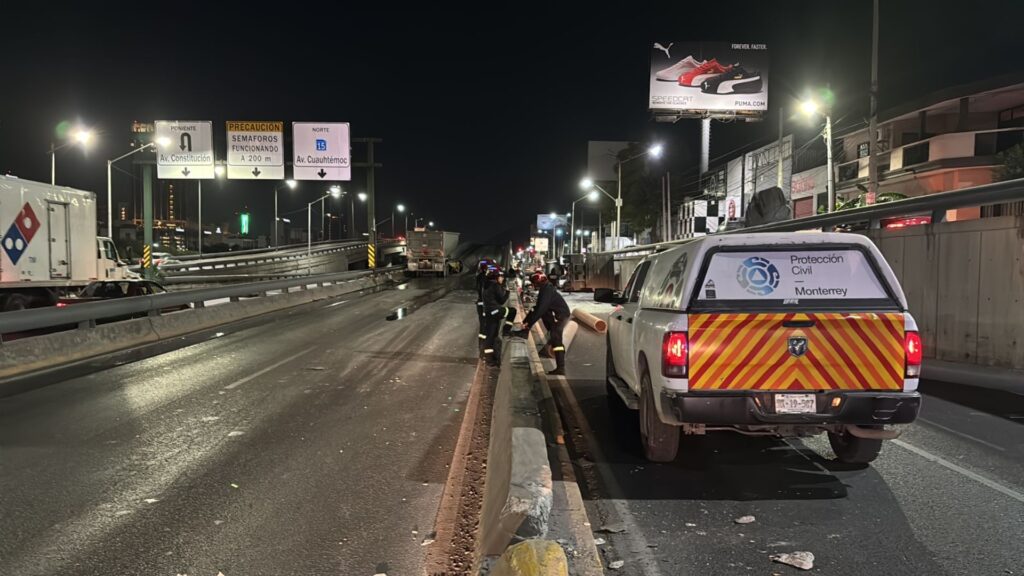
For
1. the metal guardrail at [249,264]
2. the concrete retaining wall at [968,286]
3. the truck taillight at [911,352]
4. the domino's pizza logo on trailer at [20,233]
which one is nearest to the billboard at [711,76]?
the metal guardrail at [249,264]

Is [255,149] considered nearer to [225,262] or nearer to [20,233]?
[20,233]

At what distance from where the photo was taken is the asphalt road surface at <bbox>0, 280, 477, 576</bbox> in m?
3.91

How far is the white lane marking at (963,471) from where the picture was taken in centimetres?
479

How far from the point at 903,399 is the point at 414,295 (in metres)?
25.8

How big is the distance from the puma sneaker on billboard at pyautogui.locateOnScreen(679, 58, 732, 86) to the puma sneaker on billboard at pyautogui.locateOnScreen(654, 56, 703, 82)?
9.1 inches

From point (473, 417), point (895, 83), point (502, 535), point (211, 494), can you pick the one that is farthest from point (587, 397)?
point (895, 83)

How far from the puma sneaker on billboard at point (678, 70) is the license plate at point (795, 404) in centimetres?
4481

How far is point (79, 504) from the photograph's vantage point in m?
4.63

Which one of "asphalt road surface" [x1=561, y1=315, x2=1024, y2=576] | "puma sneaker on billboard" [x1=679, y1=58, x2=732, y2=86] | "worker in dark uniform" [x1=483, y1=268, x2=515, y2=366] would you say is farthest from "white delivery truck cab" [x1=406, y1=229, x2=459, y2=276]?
"asphalt road surface" [x1=561, y1=315, x2=1024, y2=576]

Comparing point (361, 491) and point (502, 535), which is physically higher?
point (502, 535)

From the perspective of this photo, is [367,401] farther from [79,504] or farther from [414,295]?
[414,295]

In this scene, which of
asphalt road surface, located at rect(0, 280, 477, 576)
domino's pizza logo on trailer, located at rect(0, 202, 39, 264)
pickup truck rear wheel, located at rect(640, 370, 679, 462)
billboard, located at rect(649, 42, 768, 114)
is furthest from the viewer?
billboard, located at rect(649, 42, 768, 114)

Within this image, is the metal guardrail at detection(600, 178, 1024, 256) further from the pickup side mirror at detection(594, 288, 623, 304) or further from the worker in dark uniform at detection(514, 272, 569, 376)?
the worker in dark uniform at detection(514, 272, 569, 376)

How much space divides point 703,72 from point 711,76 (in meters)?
0.65
